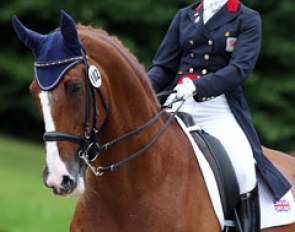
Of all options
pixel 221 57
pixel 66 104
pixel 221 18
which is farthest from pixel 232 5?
pixel 66 104

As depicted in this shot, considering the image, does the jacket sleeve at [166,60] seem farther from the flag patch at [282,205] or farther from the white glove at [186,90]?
the flag patch at [282,205]

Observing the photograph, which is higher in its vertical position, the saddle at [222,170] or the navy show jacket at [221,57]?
the navy show jacket at [221,57]

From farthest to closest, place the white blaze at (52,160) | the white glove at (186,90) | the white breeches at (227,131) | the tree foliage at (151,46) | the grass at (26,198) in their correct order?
the tree foliage at (151,46) → the grass at (26,198) → the white breeches at (227,131) → the white glove at (186,90) → the white blaze at (52,160)

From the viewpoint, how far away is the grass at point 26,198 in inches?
426

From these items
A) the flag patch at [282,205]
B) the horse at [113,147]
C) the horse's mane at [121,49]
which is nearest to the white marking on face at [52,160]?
the horse at [113,147]

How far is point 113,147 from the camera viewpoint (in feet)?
15.3

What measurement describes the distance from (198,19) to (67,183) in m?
2.00

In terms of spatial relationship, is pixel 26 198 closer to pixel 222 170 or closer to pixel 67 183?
pixel 222 170

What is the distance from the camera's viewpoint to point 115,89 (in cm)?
459

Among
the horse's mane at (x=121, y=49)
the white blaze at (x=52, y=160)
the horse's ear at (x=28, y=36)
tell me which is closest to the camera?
the white blaze at (x=52, y=160)

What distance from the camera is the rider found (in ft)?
17.1

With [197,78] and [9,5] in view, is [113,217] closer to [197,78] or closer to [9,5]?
[197,78]

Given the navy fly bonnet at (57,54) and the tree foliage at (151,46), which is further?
the tree foliage at (151,46)

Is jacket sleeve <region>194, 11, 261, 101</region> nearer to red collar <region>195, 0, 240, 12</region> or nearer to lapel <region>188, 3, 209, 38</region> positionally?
red collar <region>195, 0, 240, 12</region>
